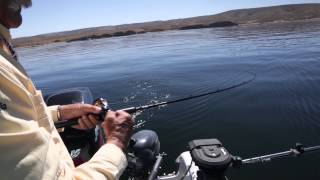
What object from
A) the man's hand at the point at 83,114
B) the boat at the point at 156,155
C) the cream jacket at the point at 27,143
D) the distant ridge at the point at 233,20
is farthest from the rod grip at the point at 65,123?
the distant ridge at the point at 233,20

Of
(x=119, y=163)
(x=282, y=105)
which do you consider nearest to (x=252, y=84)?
(x=282, y=105)

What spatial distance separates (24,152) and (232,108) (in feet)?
25.0

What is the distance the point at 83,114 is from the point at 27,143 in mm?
1457

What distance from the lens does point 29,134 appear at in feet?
4.73

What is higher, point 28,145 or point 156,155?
point 28,145

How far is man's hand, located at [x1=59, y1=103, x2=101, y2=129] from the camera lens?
2.80 m

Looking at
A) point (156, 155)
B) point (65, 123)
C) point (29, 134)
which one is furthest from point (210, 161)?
point (29, 134)

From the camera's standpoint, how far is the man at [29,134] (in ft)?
4.44

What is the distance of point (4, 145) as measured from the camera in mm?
1315

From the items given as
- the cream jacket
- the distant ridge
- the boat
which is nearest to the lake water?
the boat

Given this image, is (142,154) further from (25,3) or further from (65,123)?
(25,3)

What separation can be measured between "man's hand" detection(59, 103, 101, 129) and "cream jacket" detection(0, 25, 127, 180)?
0.94 m

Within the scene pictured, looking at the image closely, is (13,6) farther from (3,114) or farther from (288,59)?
(288,59)

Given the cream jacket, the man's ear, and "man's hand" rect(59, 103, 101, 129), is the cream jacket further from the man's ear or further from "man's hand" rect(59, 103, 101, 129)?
"man's hand" rect(59, 103, 101, 129)
